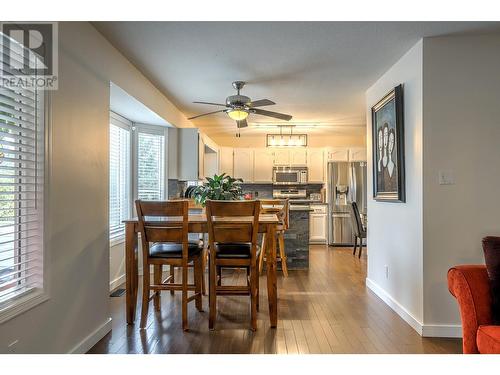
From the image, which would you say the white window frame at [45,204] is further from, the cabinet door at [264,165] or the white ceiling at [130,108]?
the cabinet door at [264,165]

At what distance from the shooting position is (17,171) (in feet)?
6.19

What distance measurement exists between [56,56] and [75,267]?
137 centimetres

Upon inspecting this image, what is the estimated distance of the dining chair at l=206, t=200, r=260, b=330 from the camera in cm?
262

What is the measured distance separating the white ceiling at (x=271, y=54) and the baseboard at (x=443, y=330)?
2330mm

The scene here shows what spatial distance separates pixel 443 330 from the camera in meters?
2.64

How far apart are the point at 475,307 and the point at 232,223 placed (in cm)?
166

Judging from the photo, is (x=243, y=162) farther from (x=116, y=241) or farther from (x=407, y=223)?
(x=407, y=223)

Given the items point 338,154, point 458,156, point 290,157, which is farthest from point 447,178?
point 290,157

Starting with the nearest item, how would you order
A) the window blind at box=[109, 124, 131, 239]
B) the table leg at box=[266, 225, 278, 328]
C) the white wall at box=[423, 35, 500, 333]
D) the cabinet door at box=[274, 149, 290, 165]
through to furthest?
1. the white wall at box=[423, 35, 500, 333]
2. the table leg at box=[266, 225, 278, 328]
3. the window blind at box=[109, 124, 131, 239]
4. the cabinet door at box=[274, 149, 290, 165]

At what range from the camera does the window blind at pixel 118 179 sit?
4.02m

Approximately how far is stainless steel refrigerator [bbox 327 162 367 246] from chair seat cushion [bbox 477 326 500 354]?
17.8 feet

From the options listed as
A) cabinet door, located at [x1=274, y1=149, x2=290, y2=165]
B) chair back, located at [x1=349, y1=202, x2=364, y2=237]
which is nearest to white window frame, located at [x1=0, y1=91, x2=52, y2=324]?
chair back, located at [x1=349, y1=202, x2=364, y2=237]

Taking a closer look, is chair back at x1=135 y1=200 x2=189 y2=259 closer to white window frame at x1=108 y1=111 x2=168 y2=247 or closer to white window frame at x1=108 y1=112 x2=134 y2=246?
white window frame at x1=108 y1=112 x2=134 y2=246

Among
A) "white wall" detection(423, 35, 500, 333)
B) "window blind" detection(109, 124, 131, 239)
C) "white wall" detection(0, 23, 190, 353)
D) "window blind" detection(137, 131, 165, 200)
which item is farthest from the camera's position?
"window blind" detection(137, 131, 165, 200)
